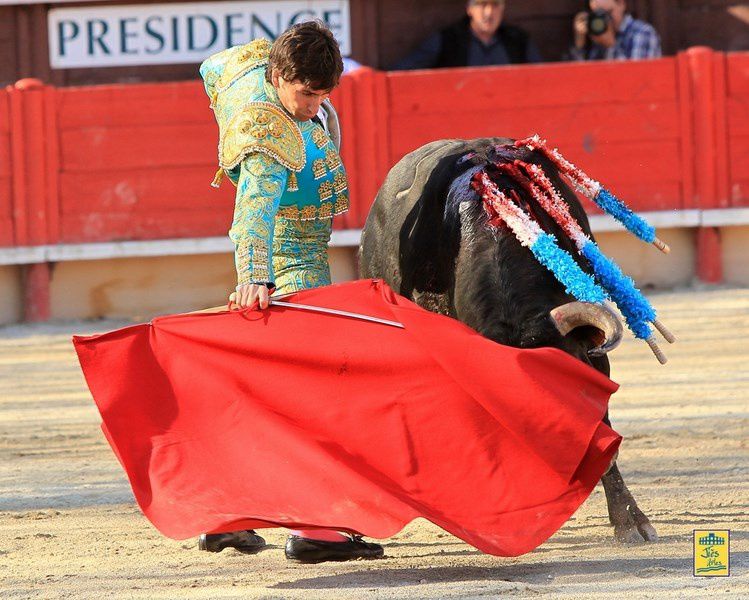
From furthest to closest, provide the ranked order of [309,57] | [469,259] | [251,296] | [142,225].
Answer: [142,225] → [469,259] → [251,296] → [309,57]

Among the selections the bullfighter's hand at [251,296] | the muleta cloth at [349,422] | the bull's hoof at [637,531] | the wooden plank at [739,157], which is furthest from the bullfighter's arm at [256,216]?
the wooden plank at [739,157]

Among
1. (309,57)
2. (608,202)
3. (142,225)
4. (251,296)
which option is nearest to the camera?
(309,57)

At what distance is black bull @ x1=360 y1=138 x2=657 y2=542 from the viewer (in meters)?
3.11

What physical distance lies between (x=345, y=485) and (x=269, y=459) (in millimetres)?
173

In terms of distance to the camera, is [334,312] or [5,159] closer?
[334,312]

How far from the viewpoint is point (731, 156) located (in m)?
7.39

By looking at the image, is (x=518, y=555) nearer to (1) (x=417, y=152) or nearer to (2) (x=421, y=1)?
(1) (x=417, y=152)

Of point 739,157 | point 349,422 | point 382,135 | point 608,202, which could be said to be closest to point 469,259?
point 608,202

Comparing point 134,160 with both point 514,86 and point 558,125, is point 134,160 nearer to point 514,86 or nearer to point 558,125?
point 514,86

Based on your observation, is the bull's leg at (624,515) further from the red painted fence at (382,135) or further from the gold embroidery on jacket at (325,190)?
the red painted fence at (382,135)

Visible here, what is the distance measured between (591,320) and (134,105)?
4.75 meters

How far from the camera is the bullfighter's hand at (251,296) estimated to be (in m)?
3.01

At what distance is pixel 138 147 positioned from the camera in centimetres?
729
